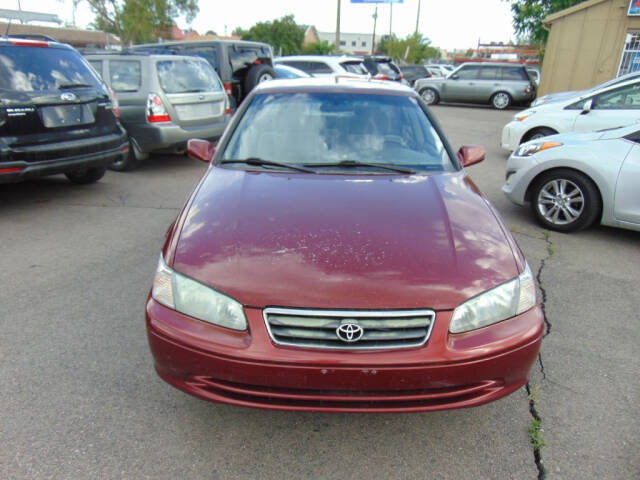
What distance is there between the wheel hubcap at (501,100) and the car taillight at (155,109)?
1436cm

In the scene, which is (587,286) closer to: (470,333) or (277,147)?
(470,333)

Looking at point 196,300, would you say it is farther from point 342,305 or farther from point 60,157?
point 60,157

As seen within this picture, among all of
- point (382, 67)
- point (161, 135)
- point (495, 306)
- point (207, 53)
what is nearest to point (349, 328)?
point (495, 306)

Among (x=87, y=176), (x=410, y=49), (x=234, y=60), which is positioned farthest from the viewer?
(x=410, y=49)

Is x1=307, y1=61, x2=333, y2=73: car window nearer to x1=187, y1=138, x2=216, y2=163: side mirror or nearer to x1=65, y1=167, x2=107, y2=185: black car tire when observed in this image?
x1=65, y1=167, x2=107, y2=185: black car tire

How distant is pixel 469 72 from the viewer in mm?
18062

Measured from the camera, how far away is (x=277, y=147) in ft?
10.2

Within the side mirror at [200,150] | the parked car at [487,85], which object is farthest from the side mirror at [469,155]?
the parked car at [487,85]

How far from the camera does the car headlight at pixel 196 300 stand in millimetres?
1908

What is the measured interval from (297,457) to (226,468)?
0.31m

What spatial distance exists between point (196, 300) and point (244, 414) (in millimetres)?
741

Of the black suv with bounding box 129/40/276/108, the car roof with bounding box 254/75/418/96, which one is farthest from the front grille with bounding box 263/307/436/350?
the black suv with bounding box 129/40/276/108

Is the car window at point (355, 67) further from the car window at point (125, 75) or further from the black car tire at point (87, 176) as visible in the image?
the black car tire at point (87, 176)

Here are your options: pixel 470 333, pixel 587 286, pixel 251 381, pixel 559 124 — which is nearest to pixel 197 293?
pixel 251 381
